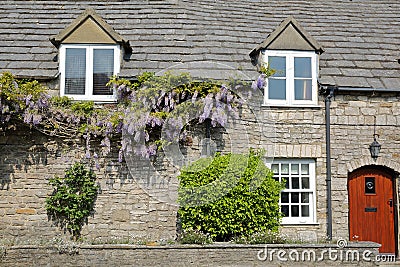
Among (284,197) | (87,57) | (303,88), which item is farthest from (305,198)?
(87,57)

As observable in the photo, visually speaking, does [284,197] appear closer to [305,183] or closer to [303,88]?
[305,183]

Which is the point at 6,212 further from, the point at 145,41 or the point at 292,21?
the point at 292,21

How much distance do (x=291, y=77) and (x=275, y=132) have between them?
4.70ft

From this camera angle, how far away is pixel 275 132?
39.7ft


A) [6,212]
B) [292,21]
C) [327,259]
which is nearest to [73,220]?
[6,212]

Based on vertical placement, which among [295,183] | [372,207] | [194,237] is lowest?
[194,237]

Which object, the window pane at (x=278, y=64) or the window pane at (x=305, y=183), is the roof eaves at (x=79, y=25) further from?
the window pane at (x=305, y=183)

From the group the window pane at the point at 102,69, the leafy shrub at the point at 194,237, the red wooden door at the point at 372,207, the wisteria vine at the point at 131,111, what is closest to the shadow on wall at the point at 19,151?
the wisteria vine at the point at 131,111

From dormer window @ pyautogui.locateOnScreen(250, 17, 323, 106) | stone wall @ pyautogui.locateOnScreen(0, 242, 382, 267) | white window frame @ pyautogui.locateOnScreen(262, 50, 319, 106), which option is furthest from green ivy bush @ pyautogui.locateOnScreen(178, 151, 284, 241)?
dormer window @ pyautogui.locateOnScreen(250, 17, 323, 106)

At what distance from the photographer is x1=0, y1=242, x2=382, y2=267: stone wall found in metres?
9.87

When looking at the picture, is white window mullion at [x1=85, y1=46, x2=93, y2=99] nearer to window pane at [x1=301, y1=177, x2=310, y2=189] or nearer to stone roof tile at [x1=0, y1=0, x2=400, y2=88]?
stone roof tile at [x1=0, y1=0, x2=400, y2=88]

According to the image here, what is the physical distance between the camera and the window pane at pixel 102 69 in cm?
1202

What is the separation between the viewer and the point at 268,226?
10.9m

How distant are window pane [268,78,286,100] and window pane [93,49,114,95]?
12.6ft
